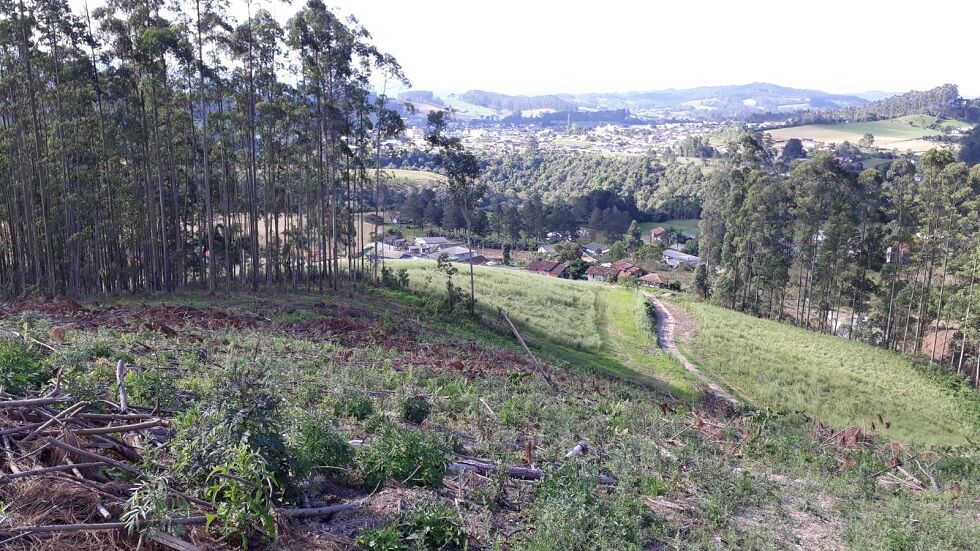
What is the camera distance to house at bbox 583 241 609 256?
7189 cm

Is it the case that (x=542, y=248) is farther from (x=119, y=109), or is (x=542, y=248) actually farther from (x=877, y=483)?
(x=877, y=483)

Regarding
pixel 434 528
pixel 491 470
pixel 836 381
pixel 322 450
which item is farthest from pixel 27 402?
pixel 836 381

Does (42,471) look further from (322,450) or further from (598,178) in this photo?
(598,178)

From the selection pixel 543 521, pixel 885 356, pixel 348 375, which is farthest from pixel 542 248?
pixel 543 521

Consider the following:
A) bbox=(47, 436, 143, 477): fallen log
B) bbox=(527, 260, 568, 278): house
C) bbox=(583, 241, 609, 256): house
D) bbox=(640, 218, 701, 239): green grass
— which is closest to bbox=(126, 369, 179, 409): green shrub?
bbox=(47, 436, 143, 477): fallen log

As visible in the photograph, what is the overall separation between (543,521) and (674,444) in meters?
4.51

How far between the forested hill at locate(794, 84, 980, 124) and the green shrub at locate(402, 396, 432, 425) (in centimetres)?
18419

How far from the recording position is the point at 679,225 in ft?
286

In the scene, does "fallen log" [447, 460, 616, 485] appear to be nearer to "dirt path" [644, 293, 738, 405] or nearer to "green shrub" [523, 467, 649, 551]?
"green shrub" [523, 467, 649, 551]

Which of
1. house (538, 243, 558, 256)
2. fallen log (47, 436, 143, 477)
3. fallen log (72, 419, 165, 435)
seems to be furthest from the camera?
house (538, 243, 558, 256)

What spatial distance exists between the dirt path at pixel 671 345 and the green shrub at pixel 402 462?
1459 centimetres

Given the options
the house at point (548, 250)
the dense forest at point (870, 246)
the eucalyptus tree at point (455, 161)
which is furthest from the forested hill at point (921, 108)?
the eucalyptus tree at point (455, 161)

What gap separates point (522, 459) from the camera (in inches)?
304

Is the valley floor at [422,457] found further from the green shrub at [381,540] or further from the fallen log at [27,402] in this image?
the fallen log at [27,402]
